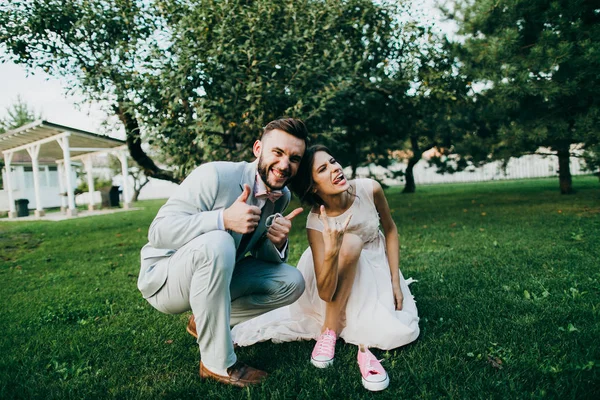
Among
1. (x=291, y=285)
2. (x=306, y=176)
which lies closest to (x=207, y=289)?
(x=291, y=285)

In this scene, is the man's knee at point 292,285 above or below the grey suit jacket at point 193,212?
below

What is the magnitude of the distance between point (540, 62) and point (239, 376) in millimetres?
6930

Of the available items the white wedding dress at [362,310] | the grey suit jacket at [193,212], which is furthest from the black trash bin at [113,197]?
the grey suit jacket at [193,212]

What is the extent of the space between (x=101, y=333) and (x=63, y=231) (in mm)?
8525

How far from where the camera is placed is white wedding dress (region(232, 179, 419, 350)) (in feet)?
9.11

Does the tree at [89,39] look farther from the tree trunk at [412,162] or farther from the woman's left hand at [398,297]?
the tree trunk at [412,162]

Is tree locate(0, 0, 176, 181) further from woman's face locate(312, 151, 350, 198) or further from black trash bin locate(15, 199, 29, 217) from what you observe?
black trash bin locate(15, 199, 29, 217)

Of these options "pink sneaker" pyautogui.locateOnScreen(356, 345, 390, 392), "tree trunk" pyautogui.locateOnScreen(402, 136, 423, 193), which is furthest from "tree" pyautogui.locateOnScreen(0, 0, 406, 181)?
"tree trunk" pyautogui.locateOnScreen(402, 136, 423, 193)

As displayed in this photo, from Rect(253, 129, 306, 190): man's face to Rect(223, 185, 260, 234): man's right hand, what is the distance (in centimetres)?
34

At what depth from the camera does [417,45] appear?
879 centimetres

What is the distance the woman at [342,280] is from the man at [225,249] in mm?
227

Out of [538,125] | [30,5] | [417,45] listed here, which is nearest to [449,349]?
[538,125]

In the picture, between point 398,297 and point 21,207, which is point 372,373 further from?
point 21,207

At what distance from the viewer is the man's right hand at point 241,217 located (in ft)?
7.52
